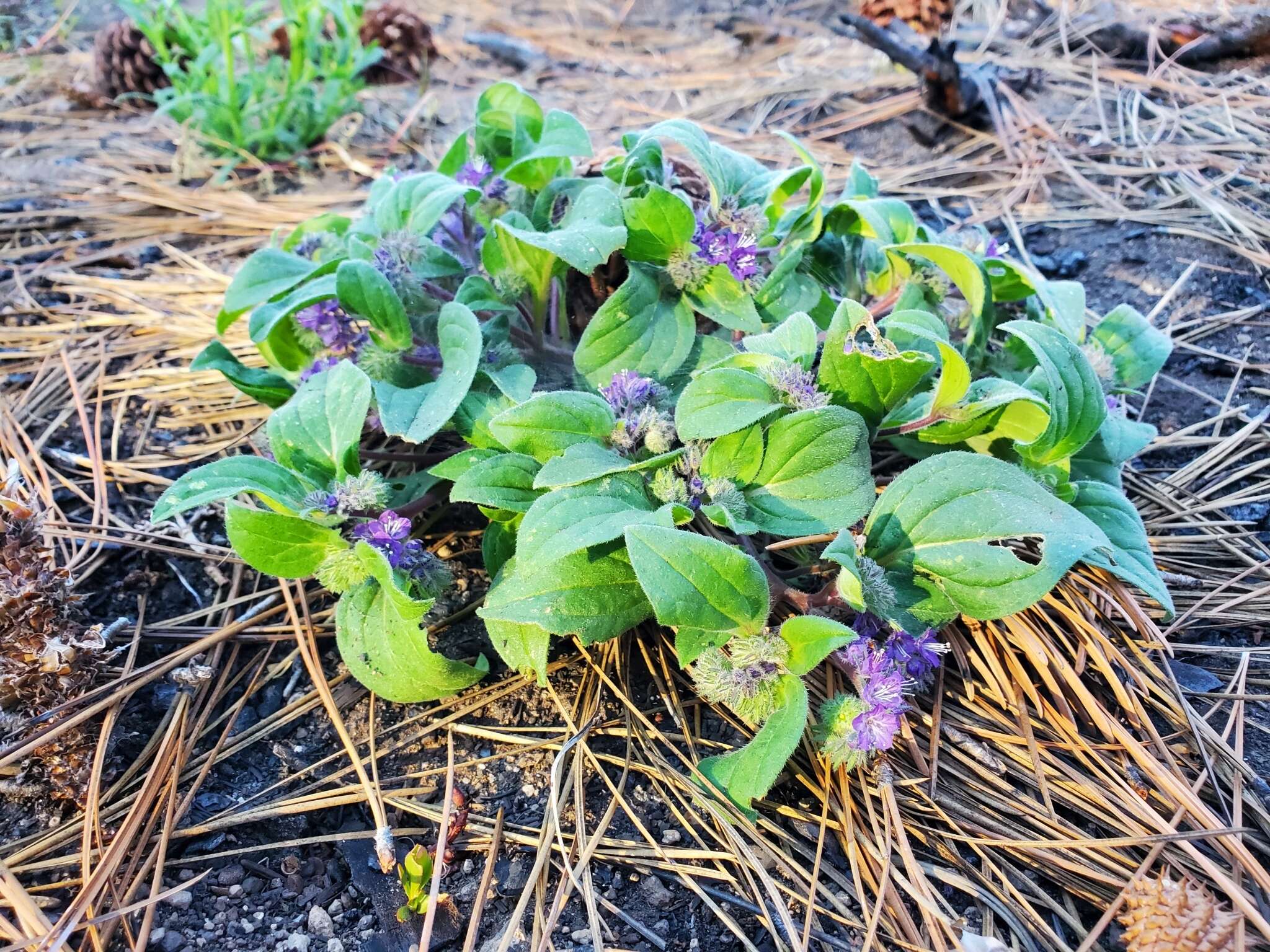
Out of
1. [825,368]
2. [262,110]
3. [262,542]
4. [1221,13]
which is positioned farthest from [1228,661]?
[262,110]

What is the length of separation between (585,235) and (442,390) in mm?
499

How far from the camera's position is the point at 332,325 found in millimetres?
2312

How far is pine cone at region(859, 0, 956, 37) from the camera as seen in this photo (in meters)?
5.18

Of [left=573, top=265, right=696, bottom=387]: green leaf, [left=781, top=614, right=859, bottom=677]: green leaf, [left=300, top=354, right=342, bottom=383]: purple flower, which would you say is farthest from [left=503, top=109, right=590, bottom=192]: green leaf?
[left=781, top=614, right=859, bottom=677]: green leaf

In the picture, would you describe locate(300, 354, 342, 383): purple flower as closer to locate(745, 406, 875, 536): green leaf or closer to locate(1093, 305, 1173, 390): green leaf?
locate(745, 406, 875, 536): green leaf

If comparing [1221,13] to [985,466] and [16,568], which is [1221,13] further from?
[16,568]

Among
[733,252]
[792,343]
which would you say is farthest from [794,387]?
[733,252]

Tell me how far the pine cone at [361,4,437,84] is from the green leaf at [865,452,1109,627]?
15.7ft

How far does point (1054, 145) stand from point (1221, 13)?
1642 mm

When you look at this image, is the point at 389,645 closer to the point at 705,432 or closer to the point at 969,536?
the point at 705,432

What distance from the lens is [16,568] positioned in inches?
68.7

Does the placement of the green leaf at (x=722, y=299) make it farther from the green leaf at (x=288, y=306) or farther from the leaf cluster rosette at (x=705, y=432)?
the green leaf at (x=288, y=306)

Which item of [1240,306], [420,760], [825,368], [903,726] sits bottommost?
[420,760]

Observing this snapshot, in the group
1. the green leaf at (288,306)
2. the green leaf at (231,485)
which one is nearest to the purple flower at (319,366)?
the green leaf at (288,306)
